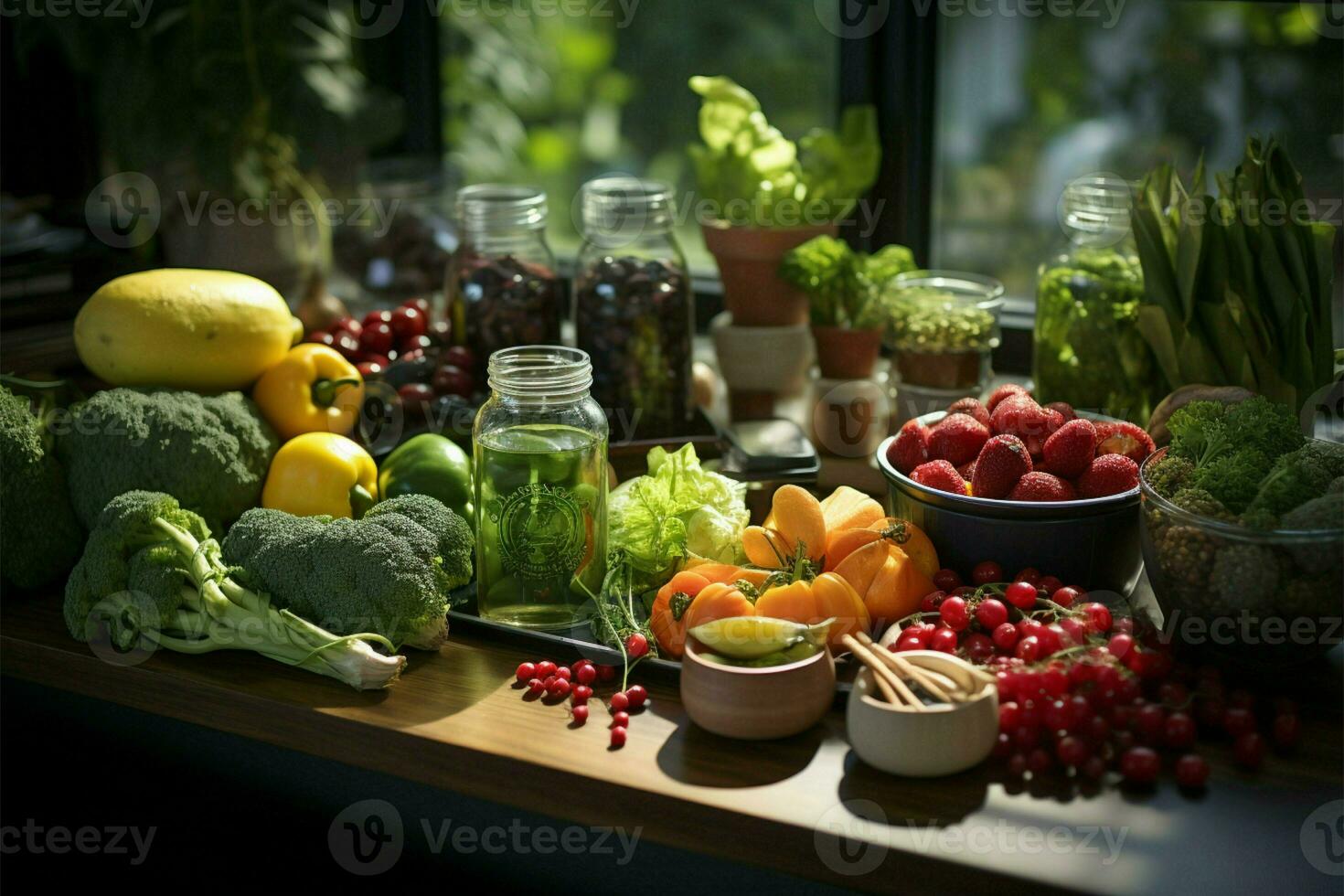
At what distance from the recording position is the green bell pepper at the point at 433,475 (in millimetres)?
1254

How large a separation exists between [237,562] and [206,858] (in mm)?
422

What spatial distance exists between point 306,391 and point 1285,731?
3.18 ft

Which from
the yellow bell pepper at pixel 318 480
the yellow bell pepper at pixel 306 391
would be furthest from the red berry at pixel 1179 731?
the yellow bell pepper at pixel 306 391

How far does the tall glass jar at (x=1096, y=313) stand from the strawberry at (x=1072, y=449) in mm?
302

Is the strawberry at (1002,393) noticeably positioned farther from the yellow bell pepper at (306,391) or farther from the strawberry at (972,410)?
the yellow bell pepper at (306,391)

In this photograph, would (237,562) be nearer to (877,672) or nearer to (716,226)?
(877,672)

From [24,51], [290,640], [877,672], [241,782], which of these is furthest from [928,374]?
[24,51]

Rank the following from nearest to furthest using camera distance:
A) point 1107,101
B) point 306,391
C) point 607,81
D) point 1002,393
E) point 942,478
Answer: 1. point 942,478
2. point 1002,393
3. point 306,391
4. point 1107,101
5. point 607,81

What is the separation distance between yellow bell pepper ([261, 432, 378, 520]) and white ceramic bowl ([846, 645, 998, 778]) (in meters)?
0.58

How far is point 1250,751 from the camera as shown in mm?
901

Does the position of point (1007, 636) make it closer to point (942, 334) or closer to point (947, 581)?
point (947, 581)

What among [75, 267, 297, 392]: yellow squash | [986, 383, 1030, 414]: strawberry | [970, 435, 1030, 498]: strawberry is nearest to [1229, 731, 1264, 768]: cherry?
[970, 435, 1030, 498]: strawberry

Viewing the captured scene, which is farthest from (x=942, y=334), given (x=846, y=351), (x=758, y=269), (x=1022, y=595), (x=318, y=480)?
(x=318, y=480)

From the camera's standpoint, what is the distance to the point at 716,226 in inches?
61.6
